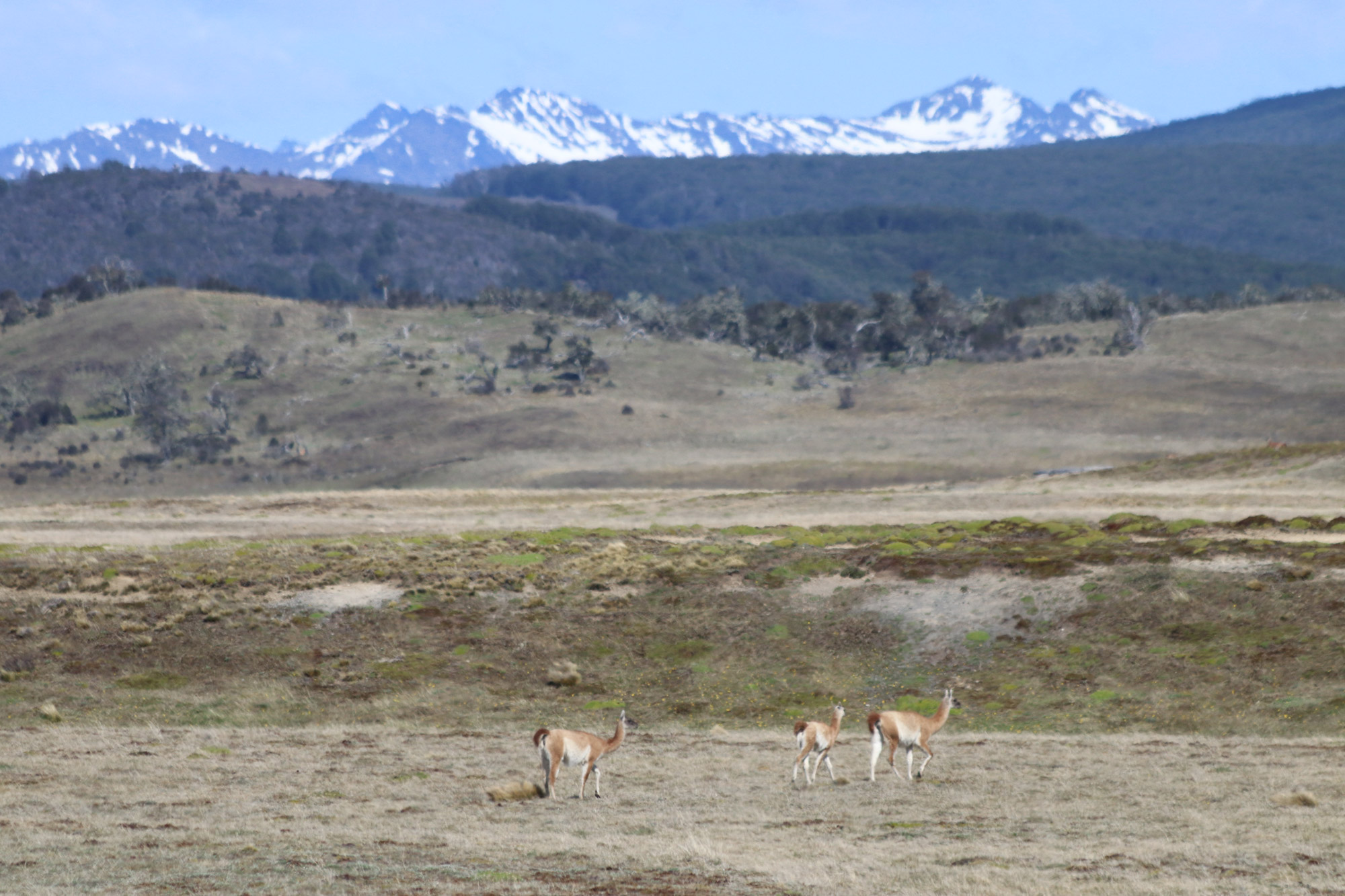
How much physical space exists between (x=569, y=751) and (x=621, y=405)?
101m

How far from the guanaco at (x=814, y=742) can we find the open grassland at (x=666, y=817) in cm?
32

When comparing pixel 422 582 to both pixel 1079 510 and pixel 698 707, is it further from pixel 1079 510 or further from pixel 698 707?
pixel 1079 510

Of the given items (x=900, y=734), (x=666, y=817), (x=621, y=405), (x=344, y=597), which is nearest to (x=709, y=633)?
(x=344, y=597)

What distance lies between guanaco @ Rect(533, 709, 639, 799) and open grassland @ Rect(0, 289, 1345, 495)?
62.4 metres

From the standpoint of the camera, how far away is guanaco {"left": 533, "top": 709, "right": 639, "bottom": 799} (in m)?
19.3

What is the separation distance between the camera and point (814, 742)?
67.8ft

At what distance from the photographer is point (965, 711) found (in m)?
28.7

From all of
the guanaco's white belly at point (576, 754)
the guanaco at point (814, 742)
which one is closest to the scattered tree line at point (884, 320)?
the guanaco at point (814, 742)

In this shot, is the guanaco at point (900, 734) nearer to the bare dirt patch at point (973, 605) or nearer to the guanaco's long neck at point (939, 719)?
the guanaco's long neck at point (939, 719)

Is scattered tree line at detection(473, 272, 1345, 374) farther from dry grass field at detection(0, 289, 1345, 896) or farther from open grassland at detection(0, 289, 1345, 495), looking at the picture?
dry grass field at detection(0, 289, 1345, 896)

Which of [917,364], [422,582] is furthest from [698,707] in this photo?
[917,364]

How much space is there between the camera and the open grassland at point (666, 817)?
14344 mm

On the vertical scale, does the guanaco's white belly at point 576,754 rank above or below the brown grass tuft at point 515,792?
above

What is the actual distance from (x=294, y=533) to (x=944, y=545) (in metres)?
27.1
